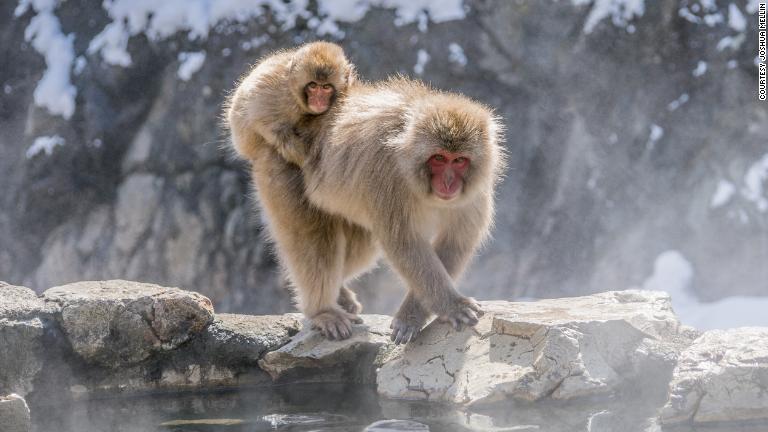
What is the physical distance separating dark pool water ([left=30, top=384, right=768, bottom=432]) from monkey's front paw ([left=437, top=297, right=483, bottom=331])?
1.27ft

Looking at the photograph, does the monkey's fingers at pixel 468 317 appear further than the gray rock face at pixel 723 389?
Yes

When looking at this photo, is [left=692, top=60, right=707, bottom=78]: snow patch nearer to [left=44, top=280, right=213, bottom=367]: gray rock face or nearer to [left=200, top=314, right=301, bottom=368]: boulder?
[left=200, top=314, right=301, bottom=368]: boulder

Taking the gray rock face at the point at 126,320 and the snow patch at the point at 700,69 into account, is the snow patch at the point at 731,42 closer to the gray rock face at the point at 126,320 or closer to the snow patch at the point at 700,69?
the snow patch at the point at 700,69

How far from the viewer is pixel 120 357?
3.79 metres

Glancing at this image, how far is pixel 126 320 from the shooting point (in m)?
3.75

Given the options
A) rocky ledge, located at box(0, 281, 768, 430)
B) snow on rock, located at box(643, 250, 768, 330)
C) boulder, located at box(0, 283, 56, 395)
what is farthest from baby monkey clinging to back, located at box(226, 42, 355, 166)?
snow on rock, located at box(643, 250, 768, 330)

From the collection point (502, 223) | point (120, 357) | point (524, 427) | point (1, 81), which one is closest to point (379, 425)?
point (524, 427)

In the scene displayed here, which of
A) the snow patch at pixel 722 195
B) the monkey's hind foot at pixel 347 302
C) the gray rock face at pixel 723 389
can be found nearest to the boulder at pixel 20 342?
the monkey's hind foot at pixel 347 302

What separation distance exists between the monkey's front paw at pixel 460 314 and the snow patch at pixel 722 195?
4.80 meters

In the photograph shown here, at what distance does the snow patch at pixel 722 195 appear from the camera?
7.87 m

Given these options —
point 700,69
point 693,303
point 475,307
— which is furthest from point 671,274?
point 475,307

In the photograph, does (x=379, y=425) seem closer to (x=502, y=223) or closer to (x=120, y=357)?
(x=120, y=357)

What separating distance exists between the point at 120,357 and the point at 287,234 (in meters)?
0.87

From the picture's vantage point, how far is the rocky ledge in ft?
10.2
